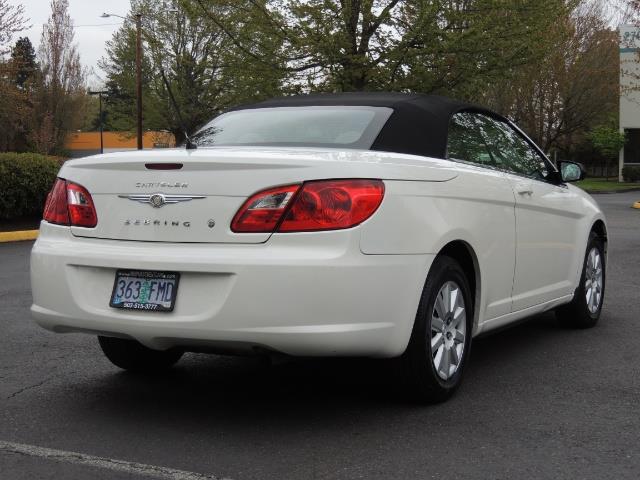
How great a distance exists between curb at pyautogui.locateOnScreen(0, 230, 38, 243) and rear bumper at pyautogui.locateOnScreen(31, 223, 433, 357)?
1135cm

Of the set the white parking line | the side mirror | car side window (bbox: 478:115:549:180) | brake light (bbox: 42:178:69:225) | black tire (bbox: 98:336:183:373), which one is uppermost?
car side window (bbox: 478:115:549:180)

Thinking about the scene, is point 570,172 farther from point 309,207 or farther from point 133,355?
point 133,355

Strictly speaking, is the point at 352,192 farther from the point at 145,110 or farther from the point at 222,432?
the point at 145,110

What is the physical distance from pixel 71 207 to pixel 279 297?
1292 millimetres

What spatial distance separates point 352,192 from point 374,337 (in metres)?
0.64

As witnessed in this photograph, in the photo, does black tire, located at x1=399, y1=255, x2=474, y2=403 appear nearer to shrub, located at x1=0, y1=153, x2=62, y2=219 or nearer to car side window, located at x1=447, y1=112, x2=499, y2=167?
car side window, located at x1=447, y1=112, x2=499, y2=167

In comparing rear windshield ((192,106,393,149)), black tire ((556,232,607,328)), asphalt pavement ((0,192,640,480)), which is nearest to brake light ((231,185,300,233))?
rear windshield ((192,106,393,149))

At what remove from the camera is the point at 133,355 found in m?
4.96

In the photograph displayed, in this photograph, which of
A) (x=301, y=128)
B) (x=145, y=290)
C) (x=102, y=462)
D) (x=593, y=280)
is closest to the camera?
(x=102, y=462)

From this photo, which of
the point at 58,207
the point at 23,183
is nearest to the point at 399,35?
the point at 23,183

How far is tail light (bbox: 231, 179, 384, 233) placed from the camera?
12.3 ft

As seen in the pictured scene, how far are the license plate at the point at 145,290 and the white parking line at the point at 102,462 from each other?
691 millimetres

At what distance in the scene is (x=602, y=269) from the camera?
265 inches

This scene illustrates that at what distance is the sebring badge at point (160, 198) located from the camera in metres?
3.90
